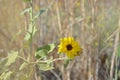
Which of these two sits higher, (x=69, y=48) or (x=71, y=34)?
(x=69, y=48)

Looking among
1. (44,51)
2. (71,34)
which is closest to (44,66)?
(44,51)

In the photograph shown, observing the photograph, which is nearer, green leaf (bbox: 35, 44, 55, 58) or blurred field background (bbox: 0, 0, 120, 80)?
green leaf (bbox: 35, 44, 55, 58)

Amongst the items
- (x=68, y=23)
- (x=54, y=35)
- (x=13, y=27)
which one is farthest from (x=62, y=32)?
(x=13, y=27)

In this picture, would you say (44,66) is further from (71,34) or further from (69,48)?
(71,34)

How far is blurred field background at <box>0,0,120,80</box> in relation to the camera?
1.58m

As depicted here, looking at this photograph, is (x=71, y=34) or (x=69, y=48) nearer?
(x=69, y=48)

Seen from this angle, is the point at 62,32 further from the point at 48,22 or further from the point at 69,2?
the point at 48,22

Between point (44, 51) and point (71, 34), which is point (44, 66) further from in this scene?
point (71, 34)

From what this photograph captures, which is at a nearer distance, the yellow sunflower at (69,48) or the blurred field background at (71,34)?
the yellow sunflower at (69,48)

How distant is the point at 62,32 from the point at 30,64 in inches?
22.1

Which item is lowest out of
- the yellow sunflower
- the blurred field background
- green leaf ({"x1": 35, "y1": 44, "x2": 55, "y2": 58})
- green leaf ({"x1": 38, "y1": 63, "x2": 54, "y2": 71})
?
the blurred field background

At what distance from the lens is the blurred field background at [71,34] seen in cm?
158

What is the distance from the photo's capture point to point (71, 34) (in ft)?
5.79

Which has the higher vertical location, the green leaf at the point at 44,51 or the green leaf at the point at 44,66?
the green leaf at the point at 44,51
